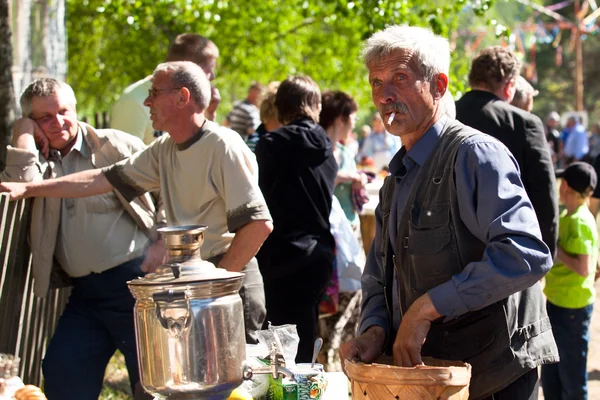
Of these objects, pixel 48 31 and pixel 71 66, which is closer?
pixel 48 31

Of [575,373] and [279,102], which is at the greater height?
[279,102]

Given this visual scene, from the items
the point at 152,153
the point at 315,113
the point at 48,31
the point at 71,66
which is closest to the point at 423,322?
the point at 152,153

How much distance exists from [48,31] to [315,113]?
455 inches

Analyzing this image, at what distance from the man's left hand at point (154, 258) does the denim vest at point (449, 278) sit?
1657 mm

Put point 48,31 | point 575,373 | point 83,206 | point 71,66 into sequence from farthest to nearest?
point 71,66
point 48,31
point 575,373
point 83,206

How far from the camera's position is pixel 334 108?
666cm

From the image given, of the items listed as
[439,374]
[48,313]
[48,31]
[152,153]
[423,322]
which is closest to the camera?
[439,374]

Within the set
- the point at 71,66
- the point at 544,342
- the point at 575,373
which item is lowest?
the point at 575,373

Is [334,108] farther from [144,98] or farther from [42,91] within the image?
[42,91]

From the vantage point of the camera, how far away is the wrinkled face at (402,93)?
2.83m

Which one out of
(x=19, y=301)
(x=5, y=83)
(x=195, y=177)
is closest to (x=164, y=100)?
(x=195, y=177)

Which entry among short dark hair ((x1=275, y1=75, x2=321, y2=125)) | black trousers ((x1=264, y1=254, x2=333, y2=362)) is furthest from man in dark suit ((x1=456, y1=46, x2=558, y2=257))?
black trousers ((x1=264, y1=254, x2=333, y2=362))

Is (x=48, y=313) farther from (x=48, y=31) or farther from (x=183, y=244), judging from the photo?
(x=48, y=31)

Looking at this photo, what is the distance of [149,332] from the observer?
2.55 meters
